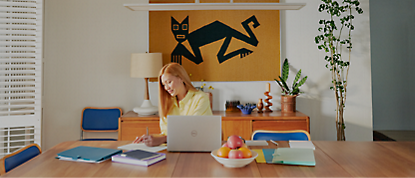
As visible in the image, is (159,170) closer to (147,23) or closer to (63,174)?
(63,174)

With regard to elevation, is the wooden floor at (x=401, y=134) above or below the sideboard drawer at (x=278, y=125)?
below

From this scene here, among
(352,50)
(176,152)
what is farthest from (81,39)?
(352,50)

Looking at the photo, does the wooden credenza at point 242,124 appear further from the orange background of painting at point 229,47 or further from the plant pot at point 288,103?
the orange background of painting at point 229,47

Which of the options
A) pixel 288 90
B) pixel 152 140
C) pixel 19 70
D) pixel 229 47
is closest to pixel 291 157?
pixel 152 140

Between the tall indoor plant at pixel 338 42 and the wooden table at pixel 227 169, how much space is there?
2.04 meters

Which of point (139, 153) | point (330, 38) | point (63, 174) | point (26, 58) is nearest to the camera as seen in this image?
point (63, 174)

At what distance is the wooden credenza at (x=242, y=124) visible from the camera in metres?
3.53

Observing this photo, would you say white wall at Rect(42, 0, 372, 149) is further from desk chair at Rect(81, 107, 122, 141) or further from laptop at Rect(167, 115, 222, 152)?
laptop at Rect(167, 115, 222, 152)

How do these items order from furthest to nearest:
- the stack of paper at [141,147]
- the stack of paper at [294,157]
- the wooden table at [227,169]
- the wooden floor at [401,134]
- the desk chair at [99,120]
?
the wooden floor at [401,134] < the desk chair at [99,120] < the stack of paper at [141,147] < the stack of paper at [294,157] < the wooden table at [227,169]

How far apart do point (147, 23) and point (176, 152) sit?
268 centimetres

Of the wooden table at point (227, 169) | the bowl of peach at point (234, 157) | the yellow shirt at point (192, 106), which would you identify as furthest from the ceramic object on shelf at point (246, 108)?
the bowl of peach at point (234, 157)

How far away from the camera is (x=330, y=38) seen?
3893mm

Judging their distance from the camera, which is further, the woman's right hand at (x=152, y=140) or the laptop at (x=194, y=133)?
the woman's right hand at (x=152, y=140)

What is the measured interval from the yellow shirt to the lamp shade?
4.18 ft
